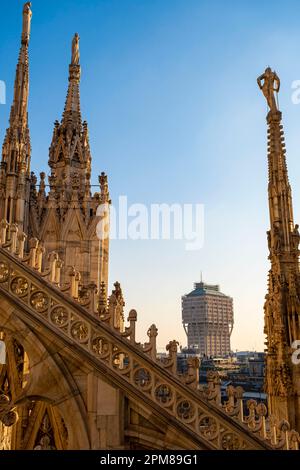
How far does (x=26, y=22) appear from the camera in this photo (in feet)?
72.5

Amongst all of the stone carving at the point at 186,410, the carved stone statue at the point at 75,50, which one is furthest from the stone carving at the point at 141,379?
the carved stone statue at the point at 75,50

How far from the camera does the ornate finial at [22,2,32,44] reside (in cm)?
2156

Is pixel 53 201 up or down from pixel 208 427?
up

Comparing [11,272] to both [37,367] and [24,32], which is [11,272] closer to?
[37,367]

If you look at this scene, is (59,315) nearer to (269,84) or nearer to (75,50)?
(269,84)

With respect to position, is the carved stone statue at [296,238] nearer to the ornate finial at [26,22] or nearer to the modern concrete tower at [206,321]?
the ornate finial at [26,22]

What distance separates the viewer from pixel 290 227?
11516mm

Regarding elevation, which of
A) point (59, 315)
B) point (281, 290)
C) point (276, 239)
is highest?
point (276, 239)

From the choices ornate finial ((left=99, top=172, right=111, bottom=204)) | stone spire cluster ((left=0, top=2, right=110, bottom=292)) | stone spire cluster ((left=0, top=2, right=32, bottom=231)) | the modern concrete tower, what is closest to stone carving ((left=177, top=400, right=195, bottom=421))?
stone spire cluster ((left=0, top=2, right=110, bottom=292))

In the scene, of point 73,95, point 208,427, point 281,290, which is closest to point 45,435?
point 208,427

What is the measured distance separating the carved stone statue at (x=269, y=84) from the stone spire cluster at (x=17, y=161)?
36.4 feet

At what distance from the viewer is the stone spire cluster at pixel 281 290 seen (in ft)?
32.0

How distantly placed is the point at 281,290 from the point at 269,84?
6.75 m

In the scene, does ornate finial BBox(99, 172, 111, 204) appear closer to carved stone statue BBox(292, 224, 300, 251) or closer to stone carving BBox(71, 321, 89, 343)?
carved stone statue BBox(292, 224, 300, 251)
